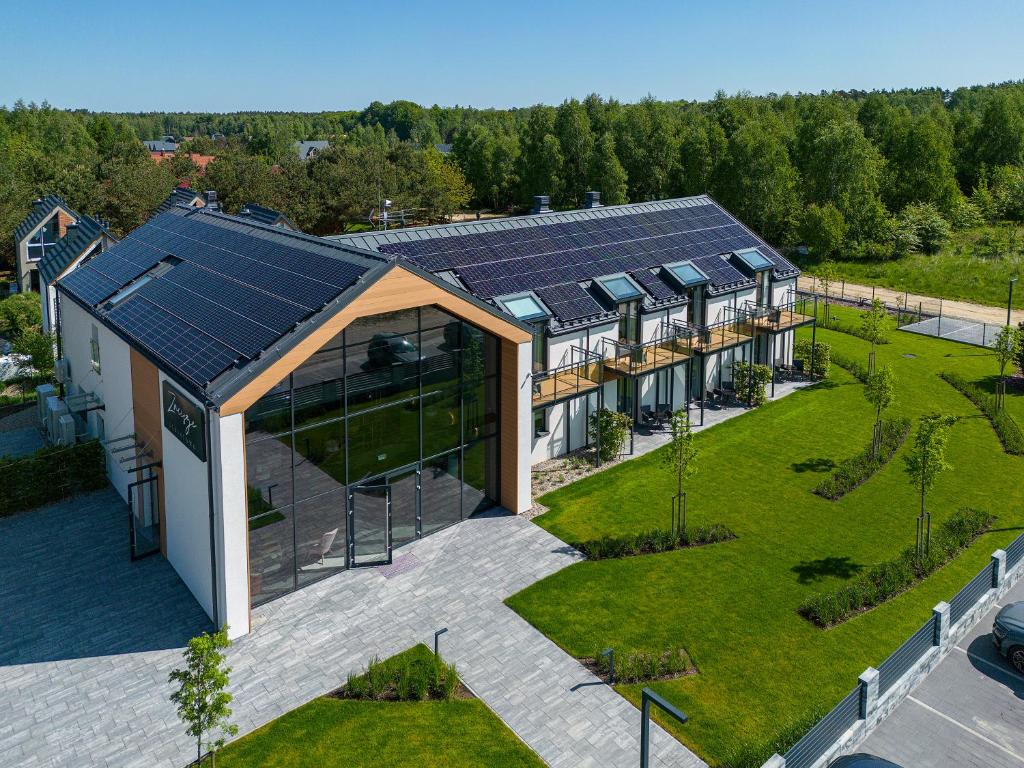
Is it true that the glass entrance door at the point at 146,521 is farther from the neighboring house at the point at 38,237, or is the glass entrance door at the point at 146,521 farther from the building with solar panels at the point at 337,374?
the neighboring house at the point at 38,237

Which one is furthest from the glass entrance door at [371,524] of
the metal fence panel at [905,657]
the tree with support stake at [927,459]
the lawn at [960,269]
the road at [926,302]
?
the lawn at [960,269]

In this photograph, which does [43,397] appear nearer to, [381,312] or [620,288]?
[381,312]

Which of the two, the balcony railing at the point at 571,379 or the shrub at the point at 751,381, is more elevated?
the balcony railing at the point at 571,379

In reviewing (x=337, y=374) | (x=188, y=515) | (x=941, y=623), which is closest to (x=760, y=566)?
→ (x=941, y=623)

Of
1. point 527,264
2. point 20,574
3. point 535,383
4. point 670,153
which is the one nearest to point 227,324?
point 20,574

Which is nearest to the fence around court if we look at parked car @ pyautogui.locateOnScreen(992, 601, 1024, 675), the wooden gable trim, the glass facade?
parked car @ pyautogui.locateOnScreen(992, 601, 1024, 675)

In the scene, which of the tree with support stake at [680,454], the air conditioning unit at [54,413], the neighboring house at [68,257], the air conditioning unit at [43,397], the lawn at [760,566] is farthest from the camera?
the neighboring house at [68,257]
